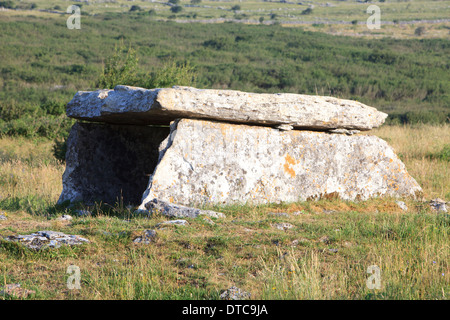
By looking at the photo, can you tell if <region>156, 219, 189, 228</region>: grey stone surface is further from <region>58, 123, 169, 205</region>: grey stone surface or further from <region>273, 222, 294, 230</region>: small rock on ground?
<region>58, 123, 169, 205</region>: grey stone surface

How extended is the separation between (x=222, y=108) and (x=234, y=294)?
4.11 metres

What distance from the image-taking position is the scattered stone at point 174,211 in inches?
268

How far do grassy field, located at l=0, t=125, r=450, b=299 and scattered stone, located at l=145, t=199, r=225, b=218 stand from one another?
0.19 metres

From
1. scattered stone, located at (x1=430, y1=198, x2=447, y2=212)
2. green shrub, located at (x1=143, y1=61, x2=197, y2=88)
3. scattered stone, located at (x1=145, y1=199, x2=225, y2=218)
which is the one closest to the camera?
scattered stone, located at (x1=145, y1=199, x2=225, y2=218)

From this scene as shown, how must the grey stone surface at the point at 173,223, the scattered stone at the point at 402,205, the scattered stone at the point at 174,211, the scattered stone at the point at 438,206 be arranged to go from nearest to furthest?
the grey stone surface at the point at 173,223, the scattered stone at the point at 174,211, the scattered stone at the point at 438,206, the scattered stone at the point at 402,205

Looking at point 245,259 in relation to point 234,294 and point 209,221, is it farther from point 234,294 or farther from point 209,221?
point 209,221

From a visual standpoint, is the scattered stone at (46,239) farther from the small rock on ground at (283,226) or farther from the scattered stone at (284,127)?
the scattered stone at (284,127)

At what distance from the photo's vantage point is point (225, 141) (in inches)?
324

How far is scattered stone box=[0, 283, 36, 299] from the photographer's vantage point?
432cm

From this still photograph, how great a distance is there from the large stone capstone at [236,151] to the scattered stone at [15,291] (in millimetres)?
2768

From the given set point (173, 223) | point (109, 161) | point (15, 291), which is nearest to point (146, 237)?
point (173, 223)

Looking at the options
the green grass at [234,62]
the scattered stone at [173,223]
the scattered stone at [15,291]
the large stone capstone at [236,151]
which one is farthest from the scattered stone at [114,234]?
the green grass at [234,62]

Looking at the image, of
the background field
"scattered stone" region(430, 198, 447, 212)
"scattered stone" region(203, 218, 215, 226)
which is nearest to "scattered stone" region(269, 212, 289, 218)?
the background field

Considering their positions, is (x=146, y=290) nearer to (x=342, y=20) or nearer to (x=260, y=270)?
(x=260, y=270)
